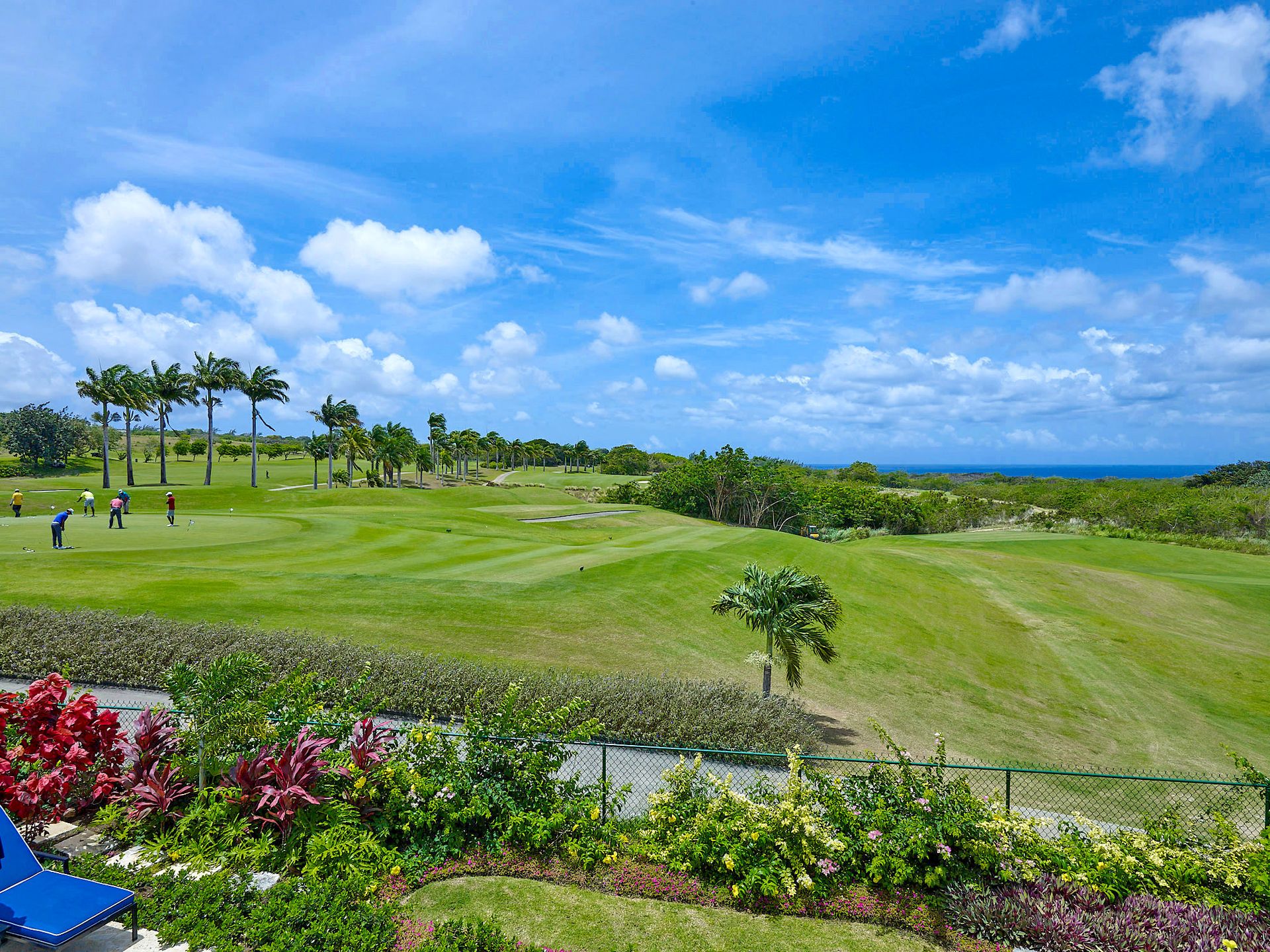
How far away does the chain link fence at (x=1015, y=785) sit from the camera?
356 inches

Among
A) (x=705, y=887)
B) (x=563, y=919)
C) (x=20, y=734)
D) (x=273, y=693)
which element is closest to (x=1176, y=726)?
(x=705, y=887)

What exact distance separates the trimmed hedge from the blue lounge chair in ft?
20.2

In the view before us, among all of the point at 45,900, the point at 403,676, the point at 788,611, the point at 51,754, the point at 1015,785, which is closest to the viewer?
the point at 45,900

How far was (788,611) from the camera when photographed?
1580cm

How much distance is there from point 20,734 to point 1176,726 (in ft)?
85.8

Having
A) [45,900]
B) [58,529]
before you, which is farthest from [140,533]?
[45,900]

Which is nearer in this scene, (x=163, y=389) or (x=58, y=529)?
(x=58, y=529)

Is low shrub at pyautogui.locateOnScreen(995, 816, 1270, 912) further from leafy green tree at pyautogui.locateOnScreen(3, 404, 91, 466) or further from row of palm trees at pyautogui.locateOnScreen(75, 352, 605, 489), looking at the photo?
leafy green tree at pyautogui.locateOnScreen(3, 404, 91, 466)

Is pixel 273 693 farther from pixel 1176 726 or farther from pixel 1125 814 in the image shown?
pixel 1176 726

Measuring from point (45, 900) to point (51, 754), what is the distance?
2.48m

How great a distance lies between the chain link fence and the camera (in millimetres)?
9031

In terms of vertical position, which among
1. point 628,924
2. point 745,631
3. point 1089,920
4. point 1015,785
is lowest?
point 1015,785

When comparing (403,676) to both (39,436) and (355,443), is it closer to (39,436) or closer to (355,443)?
(355,443)

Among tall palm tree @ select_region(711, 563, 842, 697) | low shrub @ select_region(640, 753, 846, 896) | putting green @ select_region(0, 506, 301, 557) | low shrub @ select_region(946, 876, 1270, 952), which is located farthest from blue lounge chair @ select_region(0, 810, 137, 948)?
putting green @ select_region(0, 506, 301, 557)
